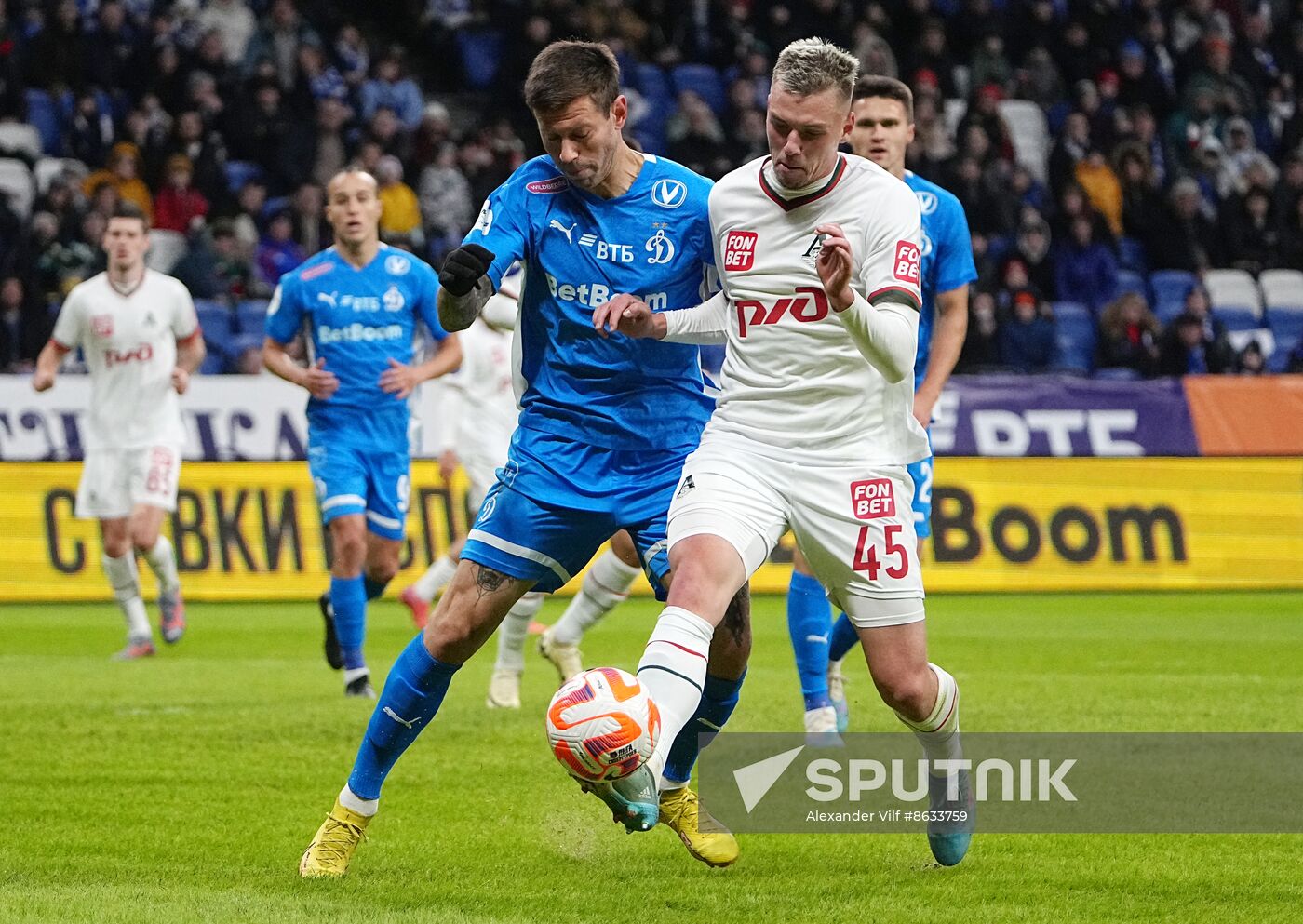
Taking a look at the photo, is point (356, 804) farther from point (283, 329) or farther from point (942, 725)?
point (283, 329)

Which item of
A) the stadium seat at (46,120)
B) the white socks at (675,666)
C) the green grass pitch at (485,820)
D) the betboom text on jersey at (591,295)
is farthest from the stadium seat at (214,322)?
the white socks at (675,666)

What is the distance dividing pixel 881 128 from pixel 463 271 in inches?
124

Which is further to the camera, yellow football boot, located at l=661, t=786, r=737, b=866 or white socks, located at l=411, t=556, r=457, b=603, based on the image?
white socks, located at l=411, t=556, r=457, b=603

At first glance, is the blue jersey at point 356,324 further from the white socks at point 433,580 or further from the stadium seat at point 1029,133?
the stadium seat at point 1029,133

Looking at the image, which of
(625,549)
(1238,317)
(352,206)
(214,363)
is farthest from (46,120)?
(625,549)

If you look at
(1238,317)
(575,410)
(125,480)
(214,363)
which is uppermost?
(575,410)

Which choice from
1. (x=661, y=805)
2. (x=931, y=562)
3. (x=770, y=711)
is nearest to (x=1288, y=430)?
(x=931, y=562)

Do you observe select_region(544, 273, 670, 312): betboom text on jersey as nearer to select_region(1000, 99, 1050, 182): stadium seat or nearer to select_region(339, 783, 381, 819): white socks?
select_region(339, 783, 381, 819): white socks

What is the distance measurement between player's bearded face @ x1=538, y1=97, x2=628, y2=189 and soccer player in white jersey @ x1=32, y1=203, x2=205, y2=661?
7037 millimetres

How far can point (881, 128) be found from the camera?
7672 millimetres

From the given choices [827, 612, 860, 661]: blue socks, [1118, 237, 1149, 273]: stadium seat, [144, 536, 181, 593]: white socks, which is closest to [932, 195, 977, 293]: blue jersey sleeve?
[827, 612, 860, 661]: blue socks

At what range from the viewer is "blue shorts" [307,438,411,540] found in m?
9.49

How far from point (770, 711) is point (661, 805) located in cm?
335

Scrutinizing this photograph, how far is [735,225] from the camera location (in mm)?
5258
